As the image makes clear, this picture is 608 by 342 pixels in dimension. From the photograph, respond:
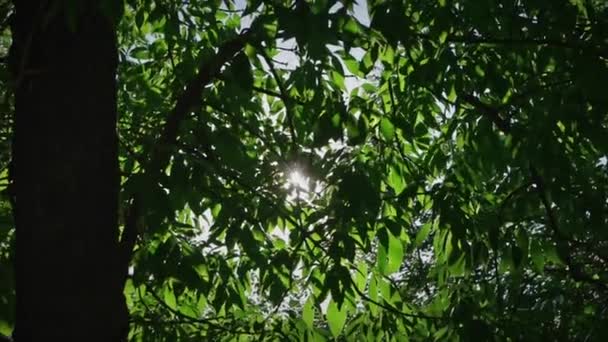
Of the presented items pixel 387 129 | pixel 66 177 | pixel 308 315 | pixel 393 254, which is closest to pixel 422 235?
pixel 393 254

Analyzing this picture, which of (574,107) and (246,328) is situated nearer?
(574,107)

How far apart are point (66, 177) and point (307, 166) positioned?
127 centimetres

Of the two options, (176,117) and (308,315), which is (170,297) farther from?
(176,117)

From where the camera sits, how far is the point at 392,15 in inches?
102

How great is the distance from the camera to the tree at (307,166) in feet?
8.20

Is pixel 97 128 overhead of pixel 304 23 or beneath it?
beneath

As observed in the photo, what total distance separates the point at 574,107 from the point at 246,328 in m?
2.22

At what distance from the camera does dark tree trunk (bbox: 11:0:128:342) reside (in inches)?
93.5

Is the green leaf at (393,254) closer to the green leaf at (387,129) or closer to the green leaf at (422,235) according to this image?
the green leaf at (422,235)

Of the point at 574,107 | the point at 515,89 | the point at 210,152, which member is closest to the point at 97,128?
the point at 210,152

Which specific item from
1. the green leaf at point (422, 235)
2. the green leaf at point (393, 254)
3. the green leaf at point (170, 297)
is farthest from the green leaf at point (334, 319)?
the green leaf at point (170, 297)

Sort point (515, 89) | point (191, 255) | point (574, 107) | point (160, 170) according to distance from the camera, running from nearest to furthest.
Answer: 1. point (160, 170)
2. point (574, 107)
3. point (191, 255)
4. point (515, 89)

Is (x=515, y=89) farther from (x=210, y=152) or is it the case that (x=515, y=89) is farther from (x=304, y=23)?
(x=304, y=23)

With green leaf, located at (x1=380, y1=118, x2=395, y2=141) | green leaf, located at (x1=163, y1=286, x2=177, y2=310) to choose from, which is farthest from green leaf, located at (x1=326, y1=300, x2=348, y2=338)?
green leaf, located at (x1=380, y1=118, x2=395, y2=141)
